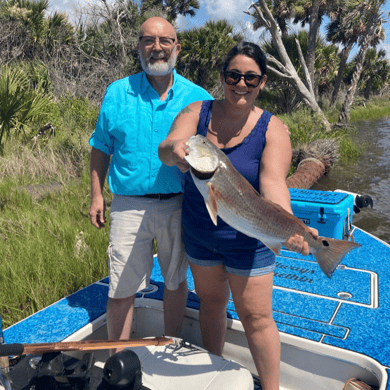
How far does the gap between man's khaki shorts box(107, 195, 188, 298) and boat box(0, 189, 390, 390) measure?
0.44m

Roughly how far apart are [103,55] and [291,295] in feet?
59.9

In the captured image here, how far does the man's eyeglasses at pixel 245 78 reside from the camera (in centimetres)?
192

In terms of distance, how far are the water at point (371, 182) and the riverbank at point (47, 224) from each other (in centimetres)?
548

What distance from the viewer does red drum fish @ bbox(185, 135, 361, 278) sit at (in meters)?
1.72

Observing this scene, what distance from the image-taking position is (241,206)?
180 cm

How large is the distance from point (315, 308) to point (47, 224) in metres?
3.55

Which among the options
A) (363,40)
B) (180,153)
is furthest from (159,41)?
(363,40)

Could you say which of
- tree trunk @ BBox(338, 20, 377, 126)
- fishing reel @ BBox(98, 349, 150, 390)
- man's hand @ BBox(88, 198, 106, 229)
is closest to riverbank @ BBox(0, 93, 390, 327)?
man's hand @ BBox(88, 198, 106, 229)

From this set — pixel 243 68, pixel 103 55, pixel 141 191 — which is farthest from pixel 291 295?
pixel 103 55

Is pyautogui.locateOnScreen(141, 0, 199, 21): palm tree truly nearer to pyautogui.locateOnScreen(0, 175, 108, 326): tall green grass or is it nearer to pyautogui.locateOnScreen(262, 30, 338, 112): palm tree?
pyautogui.locateOnScreen(262, 30, 338, 112): palm tree

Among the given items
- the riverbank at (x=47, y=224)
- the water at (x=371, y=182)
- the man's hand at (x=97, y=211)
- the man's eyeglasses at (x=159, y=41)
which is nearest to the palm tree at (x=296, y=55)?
the water at (x=371, y=182)

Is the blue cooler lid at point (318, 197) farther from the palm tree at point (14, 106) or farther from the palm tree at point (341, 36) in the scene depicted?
the palm tree at point (341, 36)

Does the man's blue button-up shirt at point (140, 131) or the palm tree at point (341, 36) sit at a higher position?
the palm tree at point (341, 36)

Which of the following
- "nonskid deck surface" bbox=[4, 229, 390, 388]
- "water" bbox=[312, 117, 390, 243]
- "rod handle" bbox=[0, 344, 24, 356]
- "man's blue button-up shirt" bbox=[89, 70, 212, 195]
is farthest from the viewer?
"water" bbox=[312, 117, 390, 243]
